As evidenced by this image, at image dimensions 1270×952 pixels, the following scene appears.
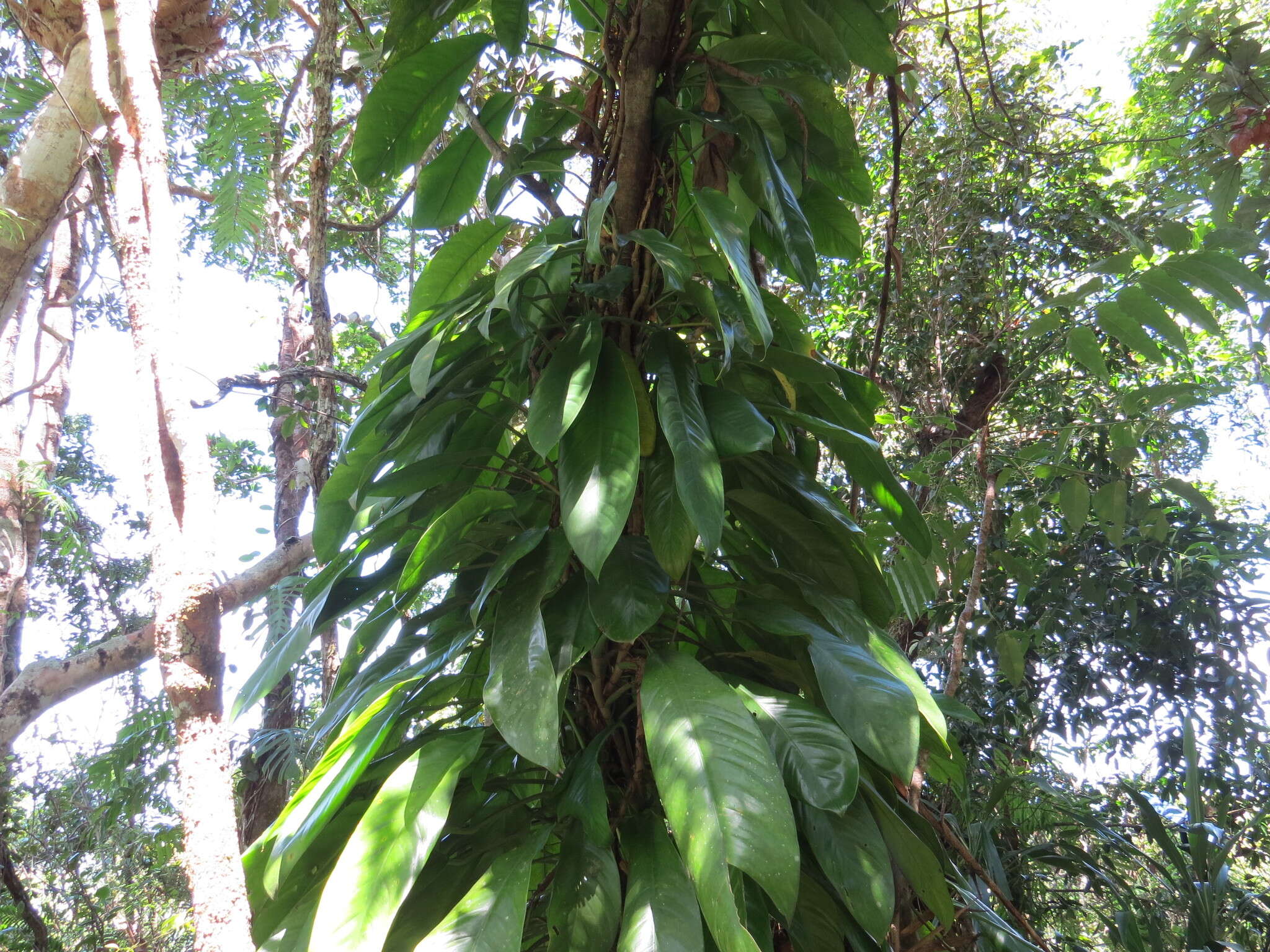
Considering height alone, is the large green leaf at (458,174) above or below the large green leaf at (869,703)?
above

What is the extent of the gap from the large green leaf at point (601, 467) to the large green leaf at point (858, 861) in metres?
0.28

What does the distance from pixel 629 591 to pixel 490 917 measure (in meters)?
0.26

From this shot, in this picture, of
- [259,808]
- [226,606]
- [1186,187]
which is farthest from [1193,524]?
[259,808]

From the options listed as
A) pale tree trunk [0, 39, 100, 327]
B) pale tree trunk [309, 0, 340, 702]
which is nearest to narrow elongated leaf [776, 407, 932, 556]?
pale tree trunk [309, 0, 340, 702]

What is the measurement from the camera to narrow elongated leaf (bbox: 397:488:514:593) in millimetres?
756

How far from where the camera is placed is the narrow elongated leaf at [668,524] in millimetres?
677

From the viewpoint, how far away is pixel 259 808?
2.89m

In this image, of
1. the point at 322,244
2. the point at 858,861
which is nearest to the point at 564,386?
the point at 858,861

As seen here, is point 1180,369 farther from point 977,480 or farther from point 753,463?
point 753,463

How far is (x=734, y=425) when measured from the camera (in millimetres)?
698

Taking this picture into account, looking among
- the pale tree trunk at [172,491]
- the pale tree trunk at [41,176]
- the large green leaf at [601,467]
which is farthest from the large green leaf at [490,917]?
the pale tree trunk at [41,176]

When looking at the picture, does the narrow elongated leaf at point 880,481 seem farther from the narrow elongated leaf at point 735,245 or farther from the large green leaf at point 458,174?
the large green leaf at point 458,174

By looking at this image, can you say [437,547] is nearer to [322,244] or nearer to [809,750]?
[809,750]

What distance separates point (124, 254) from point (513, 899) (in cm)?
105
